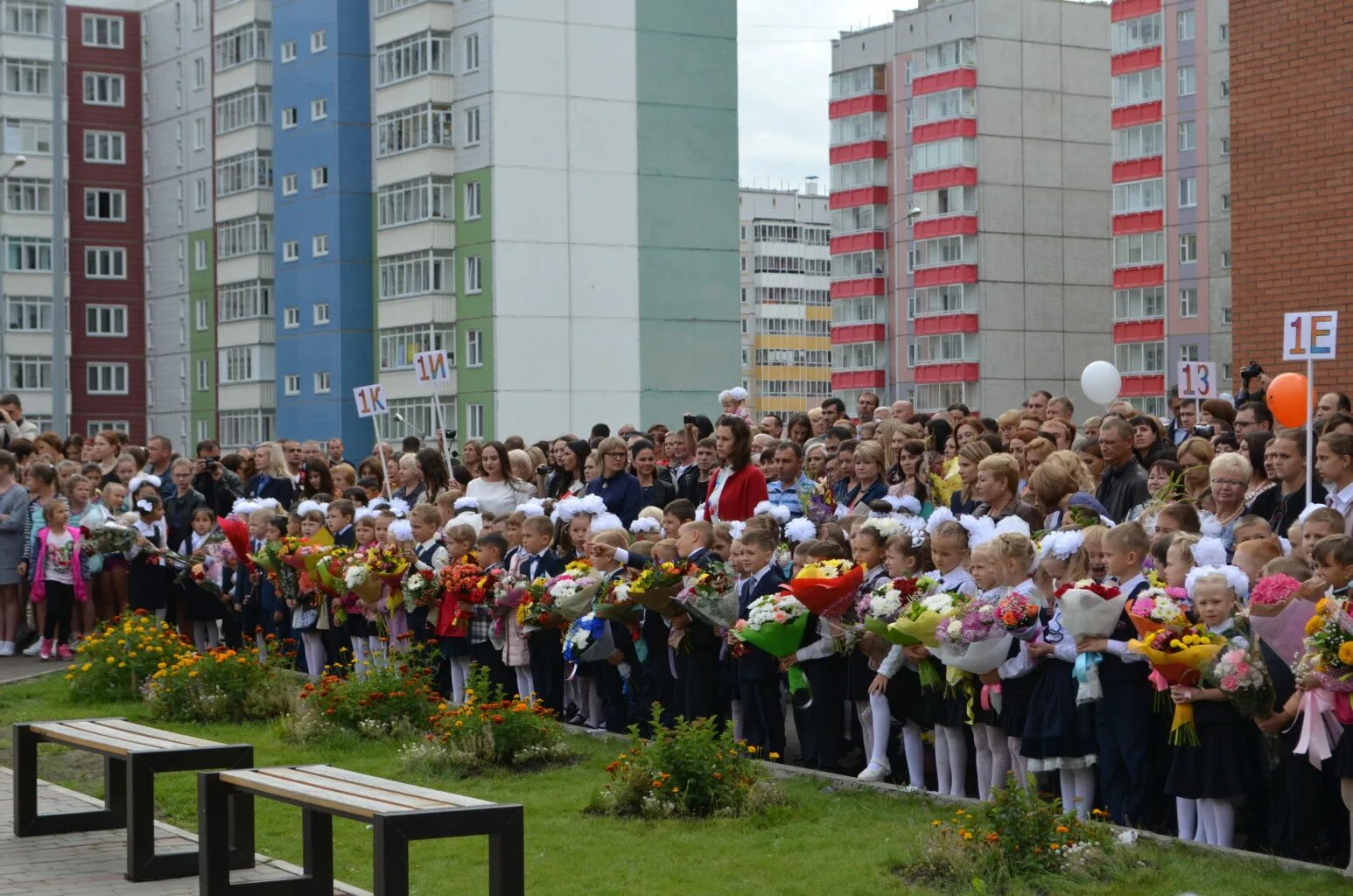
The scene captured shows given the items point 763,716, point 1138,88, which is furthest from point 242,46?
point 763,716

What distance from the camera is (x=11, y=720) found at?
16938 millimetres

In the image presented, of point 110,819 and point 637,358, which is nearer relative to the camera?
point 110,819

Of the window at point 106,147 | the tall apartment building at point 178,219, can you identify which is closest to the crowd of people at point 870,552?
the tall apartment building at point 178,219

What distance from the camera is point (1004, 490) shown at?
13.1 m

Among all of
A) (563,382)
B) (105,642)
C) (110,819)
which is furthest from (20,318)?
(110,819)

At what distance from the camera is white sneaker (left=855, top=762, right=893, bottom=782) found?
1280cm

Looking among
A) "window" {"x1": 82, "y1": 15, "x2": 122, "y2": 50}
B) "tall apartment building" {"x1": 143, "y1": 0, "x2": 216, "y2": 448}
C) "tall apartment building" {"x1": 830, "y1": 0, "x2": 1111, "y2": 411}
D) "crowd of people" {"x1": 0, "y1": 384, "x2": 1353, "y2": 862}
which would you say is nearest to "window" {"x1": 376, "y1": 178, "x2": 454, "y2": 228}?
"tall apartment building" {"x1": 143, "y1": 0, "x2": 216, "y2": 448}

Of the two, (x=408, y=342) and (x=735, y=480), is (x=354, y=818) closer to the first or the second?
(x=735, y=480)

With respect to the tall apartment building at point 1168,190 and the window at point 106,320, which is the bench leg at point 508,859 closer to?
the tall apartment building at point 1168,190

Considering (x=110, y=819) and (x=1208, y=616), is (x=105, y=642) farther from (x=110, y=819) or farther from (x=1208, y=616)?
(x=1208, y=616)

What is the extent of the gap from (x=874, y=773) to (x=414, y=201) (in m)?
57.1

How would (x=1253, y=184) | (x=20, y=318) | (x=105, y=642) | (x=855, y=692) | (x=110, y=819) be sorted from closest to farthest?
(x=110, y=819) < (x=855, y=692) < (x=105, y=642) < (x=1253, y=184) < (x=20, y=318)

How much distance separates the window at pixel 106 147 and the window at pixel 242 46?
988 cm

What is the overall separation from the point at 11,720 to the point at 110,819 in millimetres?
5633
